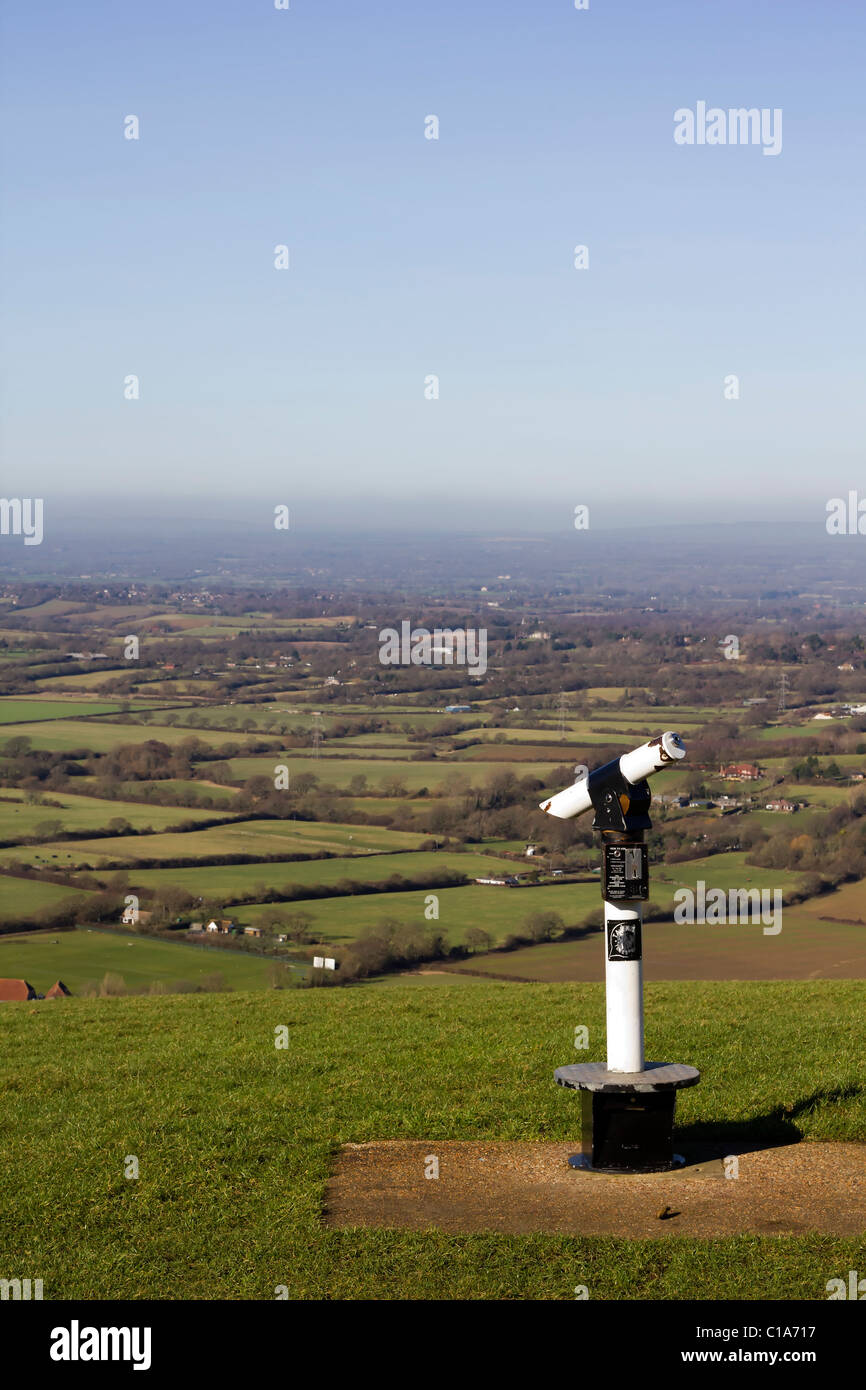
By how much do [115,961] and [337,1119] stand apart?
17.5 m

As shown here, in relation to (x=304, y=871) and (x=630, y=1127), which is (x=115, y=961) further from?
(x=630, y=1127)

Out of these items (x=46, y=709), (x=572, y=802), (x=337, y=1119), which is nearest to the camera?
(x=572, y=802)

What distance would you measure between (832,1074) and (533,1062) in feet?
7.25

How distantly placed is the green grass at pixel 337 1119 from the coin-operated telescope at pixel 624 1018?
0.92 metres

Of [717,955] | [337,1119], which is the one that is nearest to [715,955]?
[717,955]

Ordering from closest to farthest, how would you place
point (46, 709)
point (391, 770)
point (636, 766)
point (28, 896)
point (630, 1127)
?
point (636, 766) < point (630, 1127) < point (28, 896) < point (391, 770) < point (46, 709)

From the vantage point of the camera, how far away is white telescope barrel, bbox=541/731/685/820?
22.9ft

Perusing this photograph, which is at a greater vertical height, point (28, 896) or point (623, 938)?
point (623, 938)

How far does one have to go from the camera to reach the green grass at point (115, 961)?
2333cm

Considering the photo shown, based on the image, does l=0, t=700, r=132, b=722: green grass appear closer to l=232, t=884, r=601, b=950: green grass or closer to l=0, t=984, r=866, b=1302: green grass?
l=232, t=884, r=601, b=950: green grass

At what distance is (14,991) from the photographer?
655 inches
